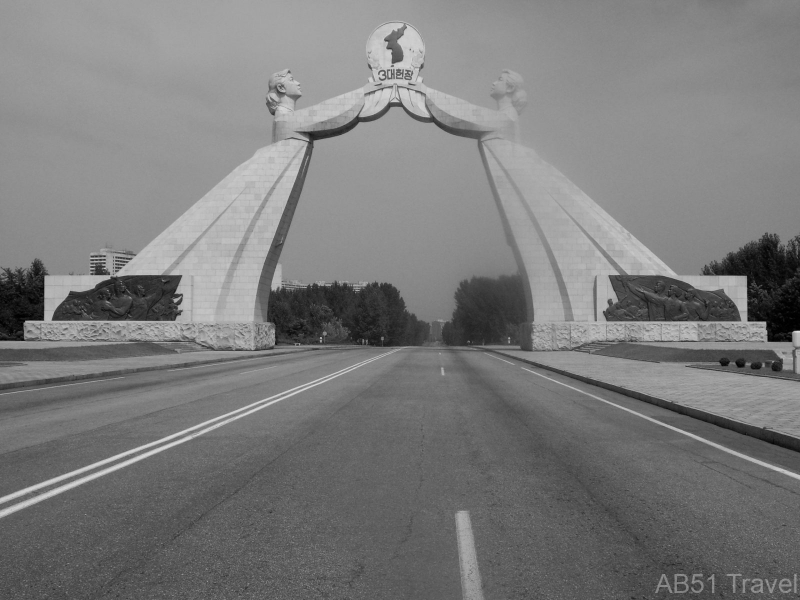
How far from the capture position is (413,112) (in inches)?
1658

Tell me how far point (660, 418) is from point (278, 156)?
116 ft

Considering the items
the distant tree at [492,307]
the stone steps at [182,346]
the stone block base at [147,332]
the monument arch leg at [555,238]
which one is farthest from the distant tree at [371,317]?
the stone steps at [182,346]

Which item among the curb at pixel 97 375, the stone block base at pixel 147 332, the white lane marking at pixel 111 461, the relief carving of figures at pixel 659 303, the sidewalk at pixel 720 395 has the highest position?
the relief carving of figures at pixel 659 303

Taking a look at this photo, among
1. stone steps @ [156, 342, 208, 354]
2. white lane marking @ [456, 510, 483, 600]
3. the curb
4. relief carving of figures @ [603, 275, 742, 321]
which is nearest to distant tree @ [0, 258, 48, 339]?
stone steps @ [156, 342, 208, 354]

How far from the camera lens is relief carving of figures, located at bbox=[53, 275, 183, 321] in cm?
3747

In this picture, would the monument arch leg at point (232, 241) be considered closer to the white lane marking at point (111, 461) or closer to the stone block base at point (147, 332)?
the stone block base at point (147, 332)

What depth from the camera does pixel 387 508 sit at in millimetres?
5020

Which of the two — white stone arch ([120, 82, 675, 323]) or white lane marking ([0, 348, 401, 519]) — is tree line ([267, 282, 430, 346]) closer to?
white stone arch ([120, 82, 675, 323])

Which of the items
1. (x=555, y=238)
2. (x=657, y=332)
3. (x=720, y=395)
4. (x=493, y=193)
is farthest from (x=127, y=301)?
(x=720, y=395)

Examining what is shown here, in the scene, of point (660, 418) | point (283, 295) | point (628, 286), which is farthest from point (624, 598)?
point (283, 295)

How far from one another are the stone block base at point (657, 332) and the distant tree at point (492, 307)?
44.5 metres

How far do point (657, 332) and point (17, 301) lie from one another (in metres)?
57.3

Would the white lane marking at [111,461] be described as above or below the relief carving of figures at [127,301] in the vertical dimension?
below

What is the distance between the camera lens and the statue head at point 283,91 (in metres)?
42.1
